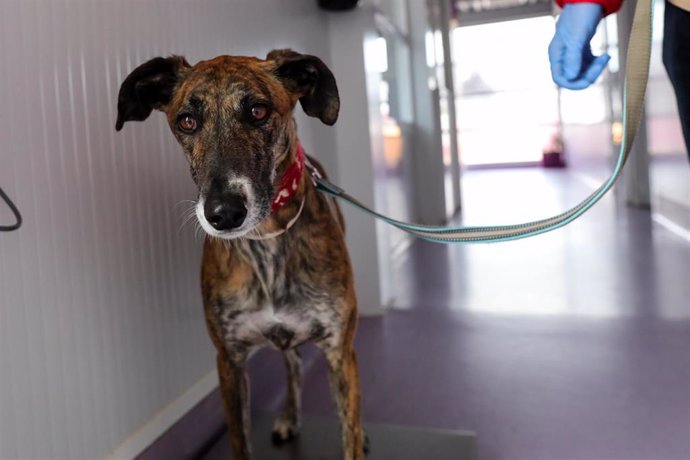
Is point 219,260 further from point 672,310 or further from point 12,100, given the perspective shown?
point 672,310

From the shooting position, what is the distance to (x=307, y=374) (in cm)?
235

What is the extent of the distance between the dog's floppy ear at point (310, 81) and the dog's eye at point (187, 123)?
0.86ft

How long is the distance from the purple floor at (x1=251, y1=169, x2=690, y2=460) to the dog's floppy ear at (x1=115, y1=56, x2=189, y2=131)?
1.13 metres

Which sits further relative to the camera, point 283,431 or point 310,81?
point 283,431

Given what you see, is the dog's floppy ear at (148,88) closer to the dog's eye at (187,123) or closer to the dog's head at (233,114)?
the dog's head at (233,114)

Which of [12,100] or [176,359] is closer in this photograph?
[12,100]

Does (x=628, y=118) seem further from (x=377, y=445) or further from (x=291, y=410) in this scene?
(x=291, y=410)

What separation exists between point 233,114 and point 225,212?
249 mm

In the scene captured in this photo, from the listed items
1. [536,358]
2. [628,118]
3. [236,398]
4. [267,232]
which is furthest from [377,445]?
[628,118]

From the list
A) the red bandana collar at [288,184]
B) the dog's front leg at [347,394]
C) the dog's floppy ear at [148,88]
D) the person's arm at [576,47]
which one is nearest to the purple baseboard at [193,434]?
the dog's front leg at [347,394]

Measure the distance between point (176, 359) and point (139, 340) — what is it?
213 mm

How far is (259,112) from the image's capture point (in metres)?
1.24

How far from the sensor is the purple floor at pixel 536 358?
5.84 feet

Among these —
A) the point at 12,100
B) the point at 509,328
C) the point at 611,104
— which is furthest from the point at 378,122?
the point at 611,104
